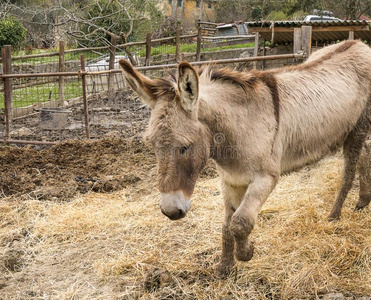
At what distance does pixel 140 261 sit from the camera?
351cm

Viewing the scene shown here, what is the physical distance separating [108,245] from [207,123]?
1.85m

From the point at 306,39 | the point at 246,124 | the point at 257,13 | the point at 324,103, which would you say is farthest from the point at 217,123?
the point at 257,13

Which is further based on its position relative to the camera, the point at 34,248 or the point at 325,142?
the point at 34,248

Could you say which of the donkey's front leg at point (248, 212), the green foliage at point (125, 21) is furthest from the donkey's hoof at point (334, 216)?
the green foliage at point (125, 21)

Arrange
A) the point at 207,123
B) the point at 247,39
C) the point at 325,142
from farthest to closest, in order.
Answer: the point at 247,39 < the point at 325,142 < the point at 207,123

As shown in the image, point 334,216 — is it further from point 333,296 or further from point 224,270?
point 224,270

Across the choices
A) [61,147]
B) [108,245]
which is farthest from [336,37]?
[108,245]

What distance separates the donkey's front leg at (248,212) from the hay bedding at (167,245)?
35 cm

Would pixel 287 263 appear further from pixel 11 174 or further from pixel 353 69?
pixel 11 174

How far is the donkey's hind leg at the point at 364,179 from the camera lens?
14.3 ft

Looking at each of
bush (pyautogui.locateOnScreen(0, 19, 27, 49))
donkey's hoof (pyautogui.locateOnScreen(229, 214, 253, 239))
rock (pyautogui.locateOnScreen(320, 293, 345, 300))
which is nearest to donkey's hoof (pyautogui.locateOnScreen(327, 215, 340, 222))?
rock (pyautogui.locateOnScreen(320, 293, 345, 300))

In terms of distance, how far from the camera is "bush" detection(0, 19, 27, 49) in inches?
682

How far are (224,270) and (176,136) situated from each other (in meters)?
1.31

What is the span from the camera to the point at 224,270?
3.26 metres
